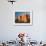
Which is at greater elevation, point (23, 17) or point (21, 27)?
point (23, 17)

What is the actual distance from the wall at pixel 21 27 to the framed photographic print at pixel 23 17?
0.47 ft

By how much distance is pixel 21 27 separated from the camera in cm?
482

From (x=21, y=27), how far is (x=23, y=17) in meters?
0.37

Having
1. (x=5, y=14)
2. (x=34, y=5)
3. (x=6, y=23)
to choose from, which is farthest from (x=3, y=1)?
(x=34, y=5)

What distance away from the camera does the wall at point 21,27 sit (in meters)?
4.79

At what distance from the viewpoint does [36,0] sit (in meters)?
4.79

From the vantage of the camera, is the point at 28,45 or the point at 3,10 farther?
the point at 3,10

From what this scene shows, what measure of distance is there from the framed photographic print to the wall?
0.14m

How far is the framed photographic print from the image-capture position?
4.79 metres

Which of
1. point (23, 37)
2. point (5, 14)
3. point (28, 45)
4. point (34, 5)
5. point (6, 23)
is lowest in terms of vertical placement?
point (28, 45)

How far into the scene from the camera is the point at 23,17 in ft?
15.8

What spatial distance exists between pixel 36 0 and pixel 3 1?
1.18 meters

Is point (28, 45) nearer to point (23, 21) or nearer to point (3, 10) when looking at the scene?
point (23, 21)

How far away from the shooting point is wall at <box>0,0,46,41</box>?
15.7 feet
